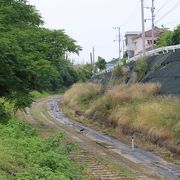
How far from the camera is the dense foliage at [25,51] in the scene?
27.9 m

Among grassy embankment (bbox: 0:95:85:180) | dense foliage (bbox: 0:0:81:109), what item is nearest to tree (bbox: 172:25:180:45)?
dense foliage (bbox: 0:0:81:109)

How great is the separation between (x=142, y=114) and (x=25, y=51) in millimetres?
9408

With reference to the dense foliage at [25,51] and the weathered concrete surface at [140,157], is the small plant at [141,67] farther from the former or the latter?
the dense foliage at [25,51]

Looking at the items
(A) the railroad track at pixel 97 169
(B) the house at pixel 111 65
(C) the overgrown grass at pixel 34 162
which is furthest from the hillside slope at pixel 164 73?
(C) the overgrown grass at pixel 34 162

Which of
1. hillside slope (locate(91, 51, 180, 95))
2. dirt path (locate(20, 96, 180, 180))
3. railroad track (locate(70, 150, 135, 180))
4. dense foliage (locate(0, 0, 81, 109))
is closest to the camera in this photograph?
railroad track (locate(70, 150, 135, 180))

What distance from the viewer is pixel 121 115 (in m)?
38.3

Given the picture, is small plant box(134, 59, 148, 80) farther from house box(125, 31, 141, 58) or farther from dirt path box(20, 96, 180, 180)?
house box(125, 31, 141, 58)

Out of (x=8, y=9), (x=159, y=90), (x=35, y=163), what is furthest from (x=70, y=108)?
(x=35, y=163)

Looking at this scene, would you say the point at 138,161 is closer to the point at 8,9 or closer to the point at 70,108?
the point at 8,9

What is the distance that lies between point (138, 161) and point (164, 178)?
16.3 feet

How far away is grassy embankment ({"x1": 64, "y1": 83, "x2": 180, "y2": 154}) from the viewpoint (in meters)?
28.8

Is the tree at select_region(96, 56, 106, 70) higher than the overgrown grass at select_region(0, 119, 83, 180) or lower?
higher

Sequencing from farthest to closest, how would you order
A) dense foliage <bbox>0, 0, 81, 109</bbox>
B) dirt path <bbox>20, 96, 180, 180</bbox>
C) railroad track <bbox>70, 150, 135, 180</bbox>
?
1. dense foliage <bbox>0, 0, 81, 109</bbox>
2. dirt path <bbox>20, 96, 180, 180</bbox>
3. railroad track <bbox>70, 150, 135, 180</bbox>

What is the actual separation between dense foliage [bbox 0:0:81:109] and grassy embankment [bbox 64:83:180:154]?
6.54m
